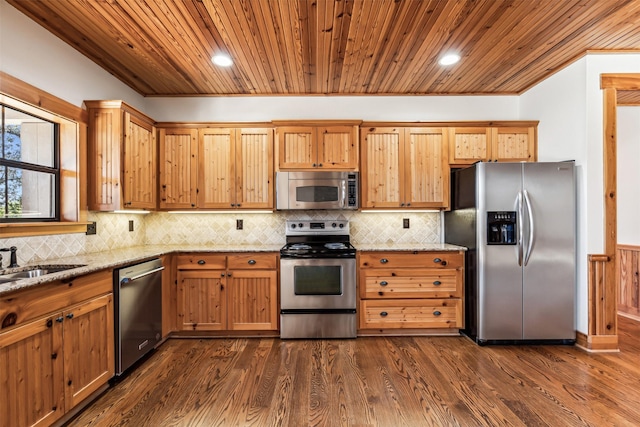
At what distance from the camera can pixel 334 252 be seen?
3.29 meters

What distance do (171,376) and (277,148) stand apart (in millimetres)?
2381

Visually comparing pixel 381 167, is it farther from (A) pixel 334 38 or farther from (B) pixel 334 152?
(A) pixel 334 38

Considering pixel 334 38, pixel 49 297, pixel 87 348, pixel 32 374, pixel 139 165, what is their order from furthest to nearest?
1. pixel 139 165
2. pixel 334 38
3. pixel 87 348
4. pixel 49 297
5. pixel 32 374

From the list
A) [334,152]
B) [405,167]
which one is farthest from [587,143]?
[334,152]

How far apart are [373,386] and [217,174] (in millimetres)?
2651

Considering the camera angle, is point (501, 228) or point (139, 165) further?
point (139, 165)

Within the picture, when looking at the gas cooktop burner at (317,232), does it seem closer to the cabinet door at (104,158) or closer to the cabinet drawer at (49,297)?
the cabinet door at (104,158)

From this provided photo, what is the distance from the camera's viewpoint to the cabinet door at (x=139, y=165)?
3020 millimetres

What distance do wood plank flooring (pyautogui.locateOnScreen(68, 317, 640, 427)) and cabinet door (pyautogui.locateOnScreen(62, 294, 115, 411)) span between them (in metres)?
0.16

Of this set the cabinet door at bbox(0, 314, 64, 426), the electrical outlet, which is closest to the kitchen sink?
the cabinet door at bbox(0, 314, 64, 426)

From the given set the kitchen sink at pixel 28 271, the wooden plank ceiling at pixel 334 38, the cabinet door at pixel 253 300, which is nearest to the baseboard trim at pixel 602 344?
the wooden plank ceiling at pixel 334 38

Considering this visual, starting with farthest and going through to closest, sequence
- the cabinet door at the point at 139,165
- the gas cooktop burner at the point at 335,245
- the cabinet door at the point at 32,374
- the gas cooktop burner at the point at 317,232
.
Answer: the gas cooktop burner at the point at 317,232
the gas cooktop burner at the point at 335,245
the cabinet door at the point at 139,165
the cabinet door at the point at 32,374

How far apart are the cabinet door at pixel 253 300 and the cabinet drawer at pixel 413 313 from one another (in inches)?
37.0

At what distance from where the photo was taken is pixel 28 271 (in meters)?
2.12
